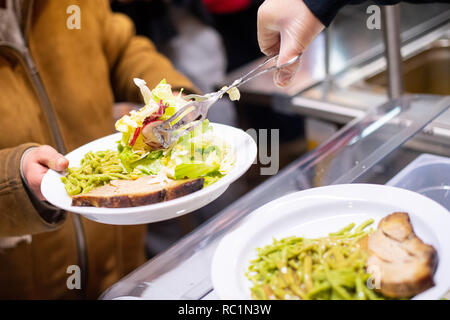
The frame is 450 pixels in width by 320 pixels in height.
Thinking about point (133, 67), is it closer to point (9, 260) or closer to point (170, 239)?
point (9, 260)

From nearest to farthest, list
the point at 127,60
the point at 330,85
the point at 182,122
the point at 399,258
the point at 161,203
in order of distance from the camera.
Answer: the point at 399,258
the point at 161,203
the point at 182,122
the point at 127,60
the point at 330,85

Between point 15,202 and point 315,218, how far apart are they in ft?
2.14

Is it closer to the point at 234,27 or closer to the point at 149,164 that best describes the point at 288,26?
the point at 149,164

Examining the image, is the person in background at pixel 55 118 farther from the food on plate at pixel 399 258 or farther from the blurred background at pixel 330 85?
the food on plate at pixel 399 258

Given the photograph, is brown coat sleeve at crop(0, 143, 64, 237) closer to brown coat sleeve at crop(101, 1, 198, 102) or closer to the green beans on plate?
the green beans on plate

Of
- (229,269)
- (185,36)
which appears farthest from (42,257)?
(185,36)

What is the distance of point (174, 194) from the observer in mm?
822

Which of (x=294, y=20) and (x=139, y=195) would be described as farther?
(x=294, y=20)

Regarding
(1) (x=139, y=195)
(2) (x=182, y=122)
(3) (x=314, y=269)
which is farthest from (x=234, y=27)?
(3) (x=314, y=269)

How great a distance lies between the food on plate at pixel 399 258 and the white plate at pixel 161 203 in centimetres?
26

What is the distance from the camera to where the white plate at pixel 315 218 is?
0.70m

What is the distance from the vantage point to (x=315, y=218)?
816 mm

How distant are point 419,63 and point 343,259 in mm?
1648

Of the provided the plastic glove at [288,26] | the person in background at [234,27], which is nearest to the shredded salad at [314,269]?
the plastic glove at [288,26]
